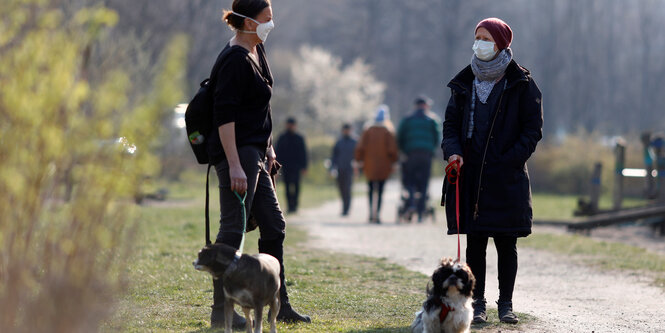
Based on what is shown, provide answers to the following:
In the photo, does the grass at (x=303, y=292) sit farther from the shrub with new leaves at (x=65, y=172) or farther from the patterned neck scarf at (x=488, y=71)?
the patterned neck scarf at (x=488, y=71)

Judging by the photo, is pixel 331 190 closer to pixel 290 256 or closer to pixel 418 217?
pixel 418 217

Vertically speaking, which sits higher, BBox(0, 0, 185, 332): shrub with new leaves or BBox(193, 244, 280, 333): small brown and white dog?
BBox(0, 0, 185, 332): shrub with new leaves

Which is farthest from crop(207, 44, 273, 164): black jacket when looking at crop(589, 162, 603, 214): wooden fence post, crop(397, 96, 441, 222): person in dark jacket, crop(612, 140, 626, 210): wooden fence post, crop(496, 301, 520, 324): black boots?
crop(589, 162, 603, 214): wooden fence post

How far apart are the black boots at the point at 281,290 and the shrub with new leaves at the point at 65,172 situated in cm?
175

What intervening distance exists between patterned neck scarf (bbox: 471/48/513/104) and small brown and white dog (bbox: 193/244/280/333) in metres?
2.05

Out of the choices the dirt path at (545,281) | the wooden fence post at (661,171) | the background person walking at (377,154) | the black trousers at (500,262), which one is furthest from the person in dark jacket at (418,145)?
the black trousers at (500,262)

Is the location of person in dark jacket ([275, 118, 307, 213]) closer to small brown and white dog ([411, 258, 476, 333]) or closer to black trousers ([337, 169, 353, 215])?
black trousers ([337, 169, 353, 215])

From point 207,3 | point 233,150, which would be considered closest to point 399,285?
point 233,150

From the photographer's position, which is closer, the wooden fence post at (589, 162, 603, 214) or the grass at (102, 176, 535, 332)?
the grass at (102, 176, 535, 332)

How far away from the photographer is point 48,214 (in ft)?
12.2

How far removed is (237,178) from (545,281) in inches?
186

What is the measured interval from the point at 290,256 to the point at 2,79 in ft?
22.6

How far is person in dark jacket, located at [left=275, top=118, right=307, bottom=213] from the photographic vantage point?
18891mm

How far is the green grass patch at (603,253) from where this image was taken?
31.9ft
